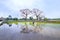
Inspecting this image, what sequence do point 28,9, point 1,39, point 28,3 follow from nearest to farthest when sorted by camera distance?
point 1,39 → point 28,3 → point 28,9

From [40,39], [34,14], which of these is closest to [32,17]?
[34,14]

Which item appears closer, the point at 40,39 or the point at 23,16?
the point at 40,39

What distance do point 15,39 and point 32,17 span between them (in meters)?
4.89

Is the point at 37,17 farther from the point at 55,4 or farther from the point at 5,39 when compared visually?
the point at 5,39

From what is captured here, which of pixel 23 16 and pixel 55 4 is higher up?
pixel 55 4

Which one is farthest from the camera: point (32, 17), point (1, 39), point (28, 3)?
point (32, 17)

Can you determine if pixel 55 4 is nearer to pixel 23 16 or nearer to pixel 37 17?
pixel 37 17

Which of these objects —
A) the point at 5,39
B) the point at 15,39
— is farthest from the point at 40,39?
the point at 5,39

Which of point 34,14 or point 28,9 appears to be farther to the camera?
point 34,14

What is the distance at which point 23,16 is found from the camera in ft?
29.2

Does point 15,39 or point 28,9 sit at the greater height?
point 28,9

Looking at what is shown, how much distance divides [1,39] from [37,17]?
5322 millimetres

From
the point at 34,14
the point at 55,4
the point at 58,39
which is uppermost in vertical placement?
the point at 55,4

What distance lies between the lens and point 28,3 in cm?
721
